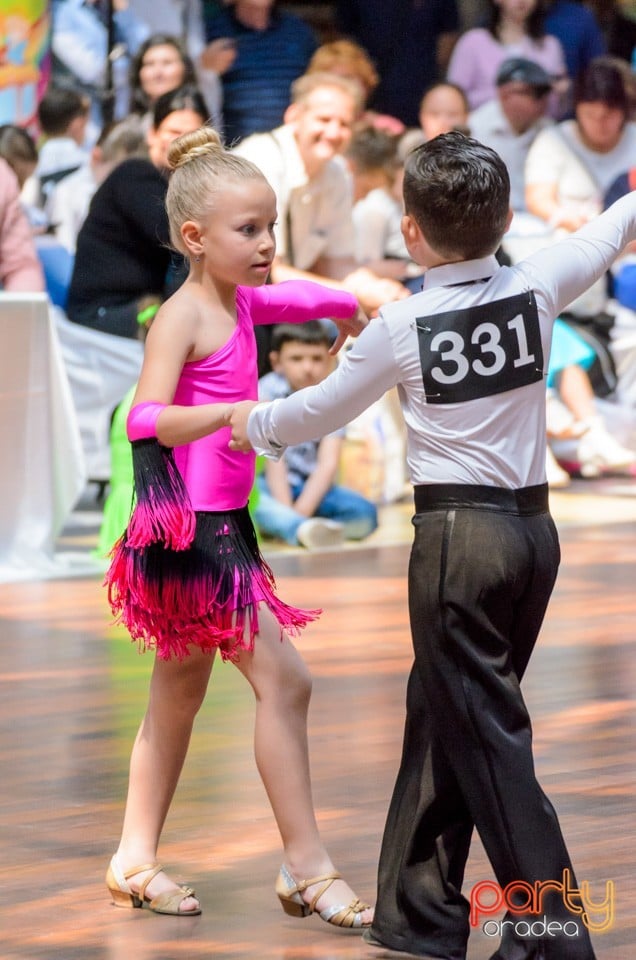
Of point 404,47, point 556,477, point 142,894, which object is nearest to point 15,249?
point 556,477

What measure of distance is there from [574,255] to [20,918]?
1.42 m

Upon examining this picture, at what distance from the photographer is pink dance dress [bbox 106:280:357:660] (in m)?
3.07

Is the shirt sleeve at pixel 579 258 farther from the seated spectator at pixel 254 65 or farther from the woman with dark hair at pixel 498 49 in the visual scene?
the woman with dark hair at pixel 498 49

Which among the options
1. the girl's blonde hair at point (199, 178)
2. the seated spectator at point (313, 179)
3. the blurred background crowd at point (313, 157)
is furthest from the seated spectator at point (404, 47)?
the girl's blonde hair at point (199, 178)

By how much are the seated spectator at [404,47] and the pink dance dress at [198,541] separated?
806cm

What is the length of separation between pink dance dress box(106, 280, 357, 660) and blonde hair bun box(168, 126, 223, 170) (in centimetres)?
30

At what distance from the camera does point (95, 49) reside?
9.61 metres

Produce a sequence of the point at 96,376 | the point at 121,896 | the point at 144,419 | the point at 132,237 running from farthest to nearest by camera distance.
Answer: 1. the point at 96,376
2. the point at 132,237
3. the point at 121,896
4. the point at 144,419

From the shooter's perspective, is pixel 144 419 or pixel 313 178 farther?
pixel 313 178

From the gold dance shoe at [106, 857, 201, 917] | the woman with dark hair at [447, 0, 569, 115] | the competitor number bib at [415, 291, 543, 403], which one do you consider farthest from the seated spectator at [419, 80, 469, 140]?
the competitor number bib at [415, 291, 543, 403]

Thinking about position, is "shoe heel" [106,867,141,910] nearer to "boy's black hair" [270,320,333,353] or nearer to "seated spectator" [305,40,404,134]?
"boy's black hair" [270,320,333,353]

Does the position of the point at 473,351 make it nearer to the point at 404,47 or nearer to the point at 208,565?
the point at 208,565

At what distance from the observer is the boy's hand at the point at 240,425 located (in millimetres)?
2838

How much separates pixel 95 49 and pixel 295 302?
6654 mm
